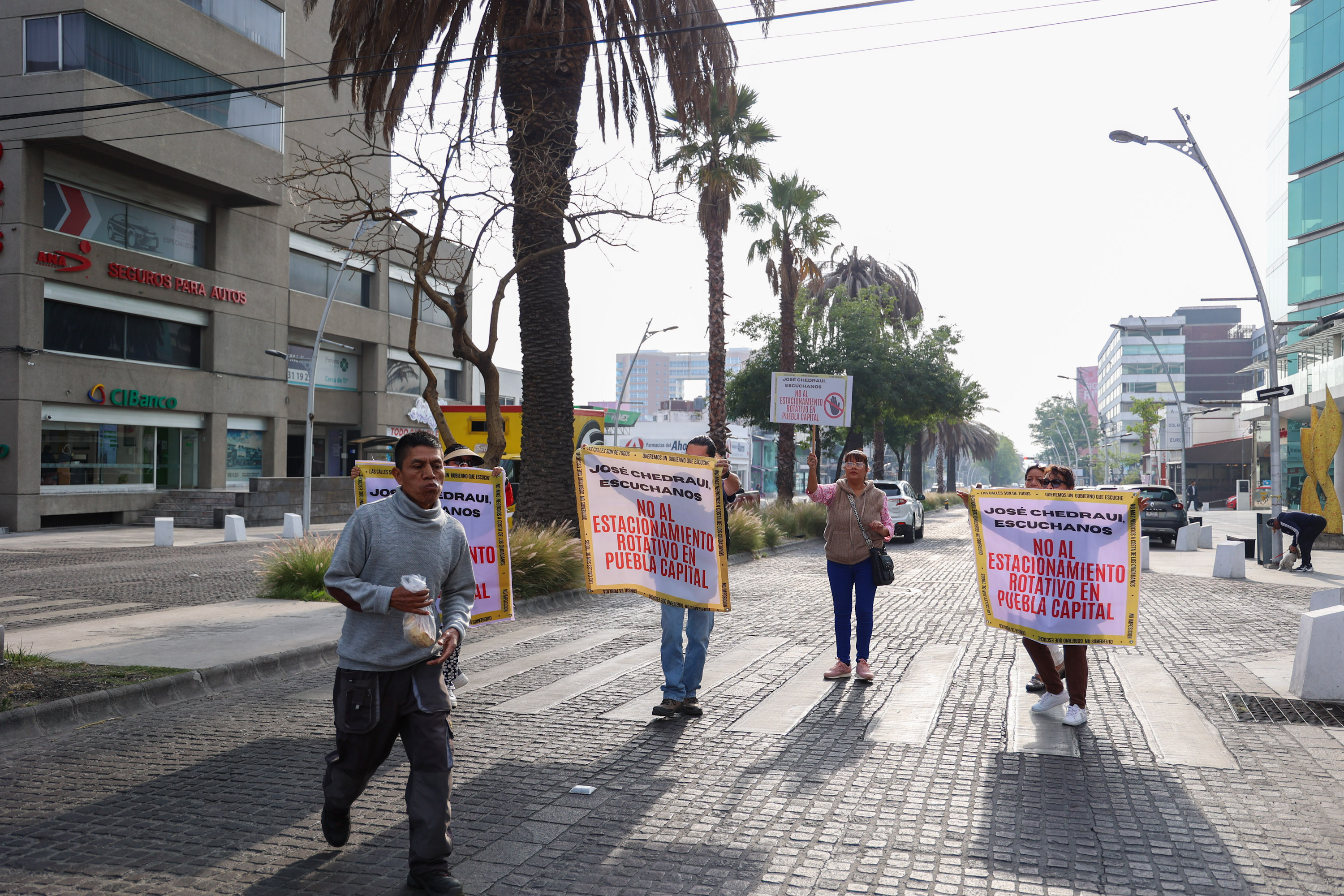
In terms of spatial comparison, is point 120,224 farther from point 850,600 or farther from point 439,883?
point 439,883

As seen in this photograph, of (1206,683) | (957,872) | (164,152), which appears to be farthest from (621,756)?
(164,152)

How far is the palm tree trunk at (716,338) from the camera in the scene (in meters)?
26.9

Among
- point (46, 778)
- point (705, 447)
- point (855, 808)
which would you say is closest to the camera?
point (855, 808)

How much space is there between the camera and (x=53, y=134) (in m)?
28.0

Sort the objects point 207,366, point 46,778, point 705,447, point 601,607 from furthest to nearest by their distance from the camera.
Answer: point 207,366 → point 601,607 → point 705,447 → point 46,778

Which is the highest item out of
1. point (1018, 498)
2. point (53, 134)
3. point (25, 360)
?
point (53, 134)

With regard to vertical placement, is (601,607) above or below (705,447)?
below

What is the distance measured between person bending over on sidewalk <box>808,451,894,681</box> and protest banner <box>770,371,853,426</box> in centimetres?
2343

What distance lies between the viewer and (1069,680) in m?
6.99

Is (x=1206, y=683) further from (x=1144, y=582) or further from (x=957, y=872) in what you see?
(x=1144, y=582)

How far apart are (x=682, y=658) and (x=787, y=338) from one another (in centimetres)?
2645

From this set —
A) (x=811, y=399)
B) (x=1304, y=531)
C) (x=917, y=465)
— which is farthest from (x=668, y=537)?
(x=917, y=465)

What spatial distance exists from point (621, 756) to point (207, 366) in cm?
3409

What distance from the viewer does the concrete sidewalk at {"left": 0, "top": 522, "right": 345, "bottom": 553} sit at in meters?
24.1
